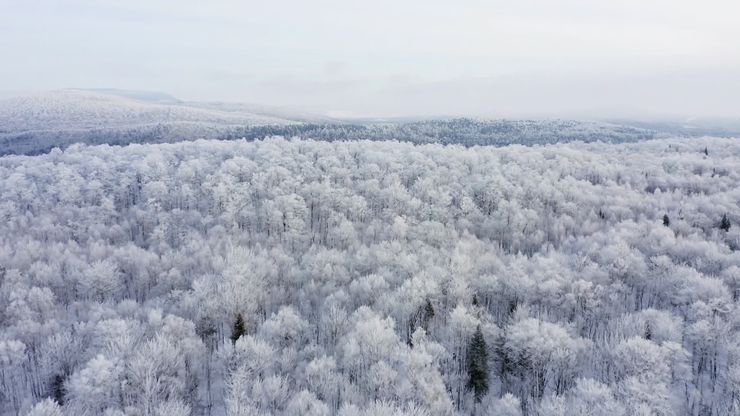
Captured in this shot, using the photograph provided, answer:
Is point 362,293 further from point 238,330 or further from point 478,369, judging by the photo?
point 478,369

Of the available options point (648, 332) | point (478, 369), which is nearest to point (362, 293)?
point (478, 369)

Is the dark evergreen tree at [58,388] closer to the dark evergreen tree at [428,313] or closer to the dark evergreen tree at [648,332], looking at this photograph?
the dark evergreen tree at [428,313]

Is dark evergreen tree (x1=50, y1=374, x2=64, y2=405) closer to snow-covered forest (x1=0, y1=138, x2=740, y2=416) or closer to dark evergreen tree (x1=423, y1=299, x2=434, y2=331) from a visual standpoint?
snow-covered forest (x1=0, y1=138, x2=740, y2=416)

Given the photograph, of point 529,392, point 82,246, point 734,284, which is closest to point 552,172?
point 734,284

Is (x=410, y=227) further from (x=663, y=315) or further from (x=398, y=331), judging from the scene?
(x=663, y=315)

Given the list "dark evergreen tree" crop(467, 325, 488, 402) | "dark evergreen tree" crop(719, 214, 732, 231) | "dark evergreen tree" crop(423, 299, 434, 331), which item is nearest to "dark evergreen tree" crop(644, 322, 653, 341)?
"dark evergreen tree" crop(467, 325, 488, 402)

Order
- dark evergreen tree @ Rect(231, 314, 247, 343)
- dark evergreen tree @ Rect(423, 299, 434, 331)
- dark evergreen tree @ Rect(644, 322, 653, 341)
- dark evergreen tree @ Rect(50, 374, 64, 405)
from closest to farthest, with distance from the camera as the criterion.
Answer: dark evergreen tree @ Rect(50, 374, 64, 405), dark evergreen tree @ Rect(644, 322, 653, 341), dark evergreen tree @ Rect(231, 314, 247, 343), dark evergreen tree @ Rect(423, 299, 434, 331)
